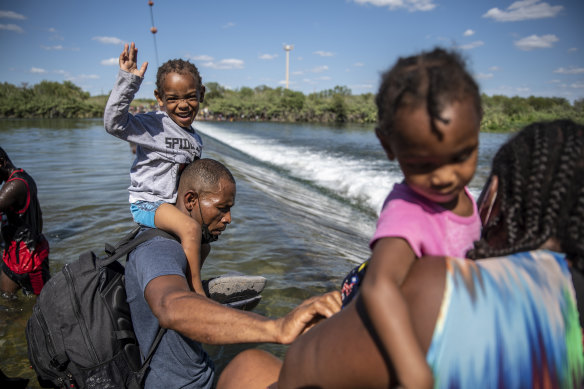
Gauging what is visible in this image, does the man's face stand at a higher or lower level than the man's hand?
higher

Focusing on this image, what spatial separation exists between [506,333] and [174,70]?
3285 millimetres

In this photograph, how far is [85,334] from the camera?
2162 mm

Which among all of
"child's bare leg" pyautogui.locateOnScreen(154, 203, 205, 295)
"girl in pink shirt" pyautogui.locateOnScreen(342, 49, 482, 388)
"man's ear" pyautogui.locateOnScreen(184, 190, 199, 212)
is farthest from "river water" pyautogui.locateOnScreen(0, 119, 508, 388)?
"girl in pink shirt" pyautogui.locateOnScreen(342, 49, 482, 388)

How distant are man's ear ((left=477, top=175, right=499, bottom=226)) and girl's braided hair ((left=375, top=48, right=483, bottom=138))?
0.27 metres

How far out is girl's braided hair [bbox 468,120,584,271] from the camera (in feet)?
3.99

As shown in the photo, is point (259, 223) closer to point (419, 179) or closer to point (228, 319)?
point (228, 319)

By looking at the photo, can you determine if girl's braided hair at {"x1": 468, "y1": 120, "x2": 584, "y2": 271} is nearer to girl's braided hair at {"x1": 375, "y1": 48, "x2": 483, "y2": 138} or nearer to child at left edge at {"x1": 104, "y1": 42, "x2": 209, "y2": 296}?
girl's braided hair at {"x1": 375, "y1": 48, "x2": 483, "y2": 138}

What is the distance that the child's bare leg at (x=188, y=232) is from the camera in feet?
8.76

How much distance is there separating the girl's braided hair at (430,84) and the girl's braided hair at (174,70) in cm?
266

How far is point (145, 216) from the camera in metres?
3.01

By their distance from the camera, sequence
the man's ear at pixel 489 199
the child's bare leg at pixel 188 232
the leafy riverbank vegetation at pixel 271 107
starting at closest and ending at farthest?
the man's ear at pixel 489 199 → the child's bare leg at pixel 188 232 → the leafy riverbank vegetation at pixel 271 107

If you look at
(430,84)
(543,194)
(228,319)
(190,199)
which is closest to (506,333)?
(543,194)

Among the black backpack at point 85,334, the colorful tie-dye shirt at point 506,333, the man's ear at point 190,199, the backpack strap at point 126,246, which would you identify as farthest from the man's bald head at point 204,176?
the colorful tie-dye shirt at point 506,333

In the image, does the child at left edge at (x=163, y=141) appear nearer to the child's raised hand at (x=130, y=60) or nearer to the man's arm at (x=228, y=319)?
the child's raised hand at (x=130, y=60)
